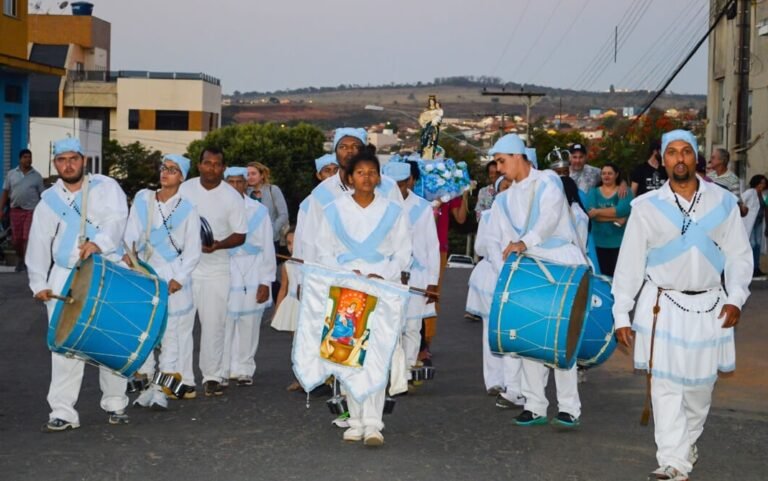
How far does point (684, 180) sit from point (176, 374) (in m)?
4.30

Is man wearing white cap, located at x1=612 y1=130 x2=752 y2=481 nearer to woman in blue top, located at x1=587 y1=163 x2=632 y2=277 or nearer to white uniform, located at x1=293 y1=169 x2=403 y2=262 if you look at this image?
white uniform, located at x1=293 y1=169 x2=403 y2=262

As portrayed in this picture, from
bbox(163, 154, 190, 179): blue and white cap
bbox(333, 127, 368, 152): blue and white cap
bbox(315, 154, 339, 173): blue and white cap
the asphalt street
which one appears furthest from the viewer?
bbox(315, 154, 339, 173): blue and white cap

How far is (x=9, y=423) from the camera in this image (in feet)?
31.5

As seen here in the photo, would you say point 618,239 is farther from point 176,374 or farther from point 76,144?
point 76,144

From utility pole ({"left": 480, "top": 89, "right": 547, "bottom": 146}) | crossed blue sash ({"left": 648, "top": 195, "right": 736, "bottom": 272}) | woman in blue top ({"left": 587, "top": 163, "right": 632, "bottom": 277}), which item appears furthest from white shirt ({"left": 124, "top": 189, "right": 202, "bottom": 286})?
utility pole ({"left": 480, "top": 89, "right": 547, "bottom": 146})

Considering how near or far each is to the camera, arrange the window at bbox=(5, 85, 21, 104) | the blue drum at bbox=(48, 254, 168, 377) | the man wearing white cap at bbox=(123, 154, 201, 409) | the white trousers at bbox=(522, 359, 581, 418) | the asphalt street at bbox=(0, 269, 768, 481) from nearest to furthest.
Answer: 1. the asphalt street at bbox=(0, 269, 768, 481)
2. the blue drum at bbox=(48, 254, 168, 377)
3. the white trousers at bbox=(522, 359, 581, 418)
4. the man wearing white cap at bbox=(123, 154, 201, 409)
5. the window at bbox=(5, 85, 21, 104)

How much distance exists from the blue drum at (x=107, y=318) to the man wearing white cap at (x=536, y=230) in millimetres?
Result: 2422

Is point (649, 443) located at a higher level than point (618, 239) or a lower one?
lower

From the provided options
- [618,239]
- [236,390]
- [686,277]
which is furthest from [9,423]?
[618,239]

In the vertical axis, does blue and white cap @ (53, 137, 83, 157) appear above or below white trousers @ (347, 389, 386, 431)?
above

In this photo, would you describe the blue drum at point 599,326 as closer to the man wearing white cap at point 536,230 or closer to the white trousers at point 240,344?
the man wearing white cap at point 536,230

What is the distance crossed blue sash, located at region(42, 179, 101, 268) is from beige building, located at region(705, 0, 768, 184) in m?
17.5

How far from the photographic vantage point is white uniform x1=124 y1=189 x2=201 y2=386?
10492 millimetres

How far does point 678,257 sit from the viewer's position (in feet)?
26.3
